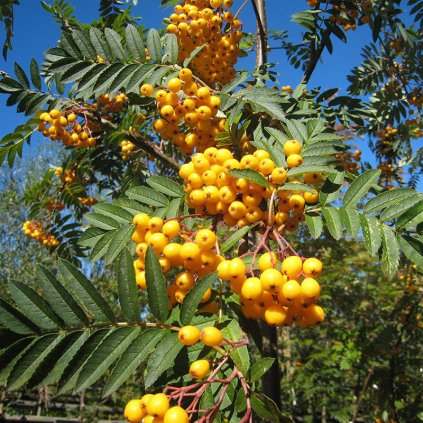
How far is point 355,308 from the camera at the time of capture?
7250 mm

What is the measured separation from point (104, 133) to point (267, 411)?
99.1 inches

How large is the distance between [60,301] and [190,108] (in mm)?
1003

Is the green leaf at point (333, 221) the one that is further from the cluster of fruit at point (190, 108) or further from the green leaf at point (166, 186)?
the cluster of fruit at point (190, 108)

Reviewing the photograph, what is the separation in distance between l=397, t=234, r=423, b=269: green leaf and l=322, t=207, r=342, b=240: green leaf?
20 cm

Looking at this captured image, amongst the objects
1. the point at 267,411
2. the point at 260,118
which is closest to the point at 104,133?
the point at 260,118

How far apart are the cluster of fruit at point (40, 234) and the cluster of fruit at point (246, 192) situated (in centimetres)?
362

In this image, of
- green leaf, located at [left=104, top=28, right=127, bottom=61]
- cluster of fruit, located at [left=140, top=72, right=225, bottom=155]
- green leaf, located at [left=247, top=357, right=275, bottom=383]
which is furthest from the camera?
green leaf, located at [left=104, top=28, right=127, bottom=61]

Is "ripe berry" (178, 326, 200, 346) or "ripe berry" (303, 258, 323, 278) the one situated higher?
"ripe berry" (303, 258, 323, 278)

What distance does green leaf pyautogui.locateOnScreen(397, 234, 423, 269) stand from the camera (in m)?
1.13

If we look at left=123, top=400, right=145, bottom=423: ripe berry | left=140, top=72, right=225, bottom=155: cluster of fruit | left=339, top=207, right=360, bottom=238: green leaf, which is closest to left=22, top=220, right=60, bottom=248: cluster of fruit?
left=140, top=72, right=225, bottom=155: cluster of fruit

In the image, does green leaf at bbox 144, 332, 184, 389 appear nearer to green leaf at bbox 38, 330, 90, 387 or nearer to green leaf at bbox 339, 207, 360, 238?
green leaf at bbox 38, 330, 90, 387

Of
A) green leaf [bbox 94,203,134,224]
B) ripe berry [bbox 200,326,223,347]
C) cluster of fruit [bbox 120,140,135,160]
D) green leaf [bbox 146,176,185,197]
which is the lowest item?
ripe berry [bbox 200,326,223,347]

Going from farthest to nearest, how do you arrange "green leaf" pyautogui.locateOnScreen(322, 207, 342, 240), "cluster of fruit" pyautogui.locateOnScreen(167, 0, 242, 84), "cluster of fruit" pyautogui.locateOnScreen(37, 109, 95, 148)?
1. "cluster of fruit" pyautogui.locateOnScreen(37, 109, 95, 148)
2. "cluster of fruit" pyautogui.locateOnScreen(167, 0, 242, 84)
3. "green leaf" pyautogui.locateOnScreen(322, 207, 342, 240)

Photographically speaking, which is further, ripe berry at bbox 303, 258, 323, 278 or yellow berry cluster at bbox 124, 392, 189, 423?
ripe berry at bbox 303, 258, 323, 278
